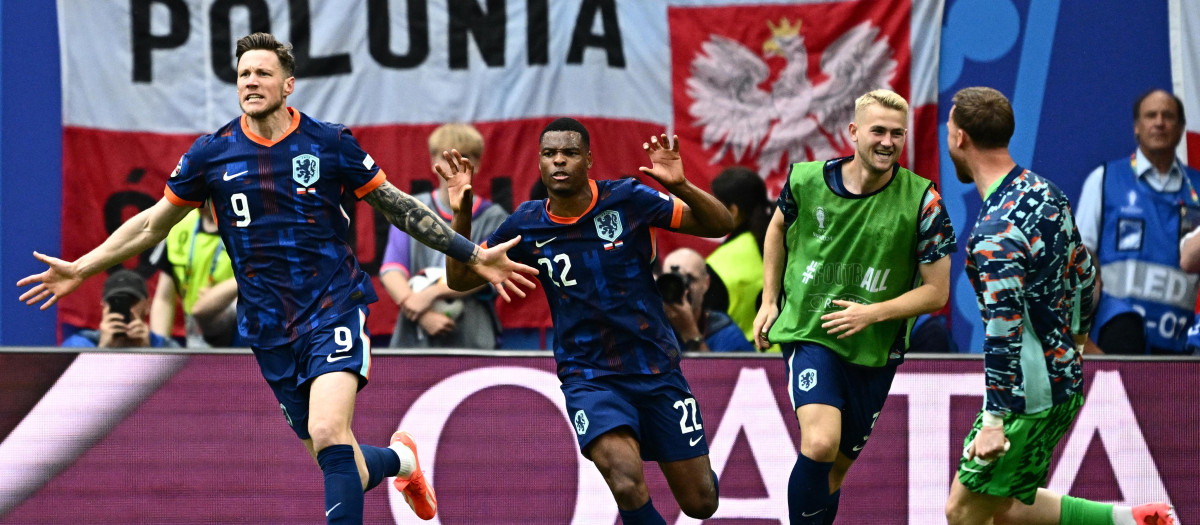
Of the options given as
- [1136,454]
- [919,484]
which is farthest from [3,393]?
[1136,454]

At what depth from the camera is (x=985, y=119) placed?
5699mm

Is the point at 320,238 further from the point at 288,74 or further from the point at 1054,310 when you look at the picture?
the point at 1054,310

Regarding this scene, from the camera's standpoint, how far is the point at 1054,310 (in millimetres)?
5609

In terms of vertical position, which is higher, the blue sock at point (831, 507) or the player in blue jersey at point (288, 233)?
the player in blue jersey at point (288, 233)

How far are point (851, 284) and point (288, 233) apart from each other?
2.69 meters

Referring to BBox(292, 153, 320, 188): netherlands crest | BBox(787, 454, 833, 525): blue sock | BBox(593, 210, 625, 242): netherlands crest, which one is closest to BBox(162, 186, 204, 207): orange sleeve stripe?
BBox(292, 153, 320, 188): netherlands crest

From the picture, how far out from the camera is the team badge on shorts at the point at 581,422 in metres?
6.38

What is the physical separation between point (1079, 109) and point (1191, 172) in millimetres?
1004

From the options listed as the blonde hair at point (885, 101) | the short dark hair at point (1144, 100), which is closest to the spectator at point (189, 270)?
the blonde hair at point (885, 101)

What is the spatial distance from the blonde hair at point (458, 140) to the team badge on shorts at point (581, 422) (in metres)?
3.27

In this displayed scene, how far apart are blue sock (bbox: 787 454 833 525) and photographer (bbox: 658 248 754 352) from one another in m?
1.65

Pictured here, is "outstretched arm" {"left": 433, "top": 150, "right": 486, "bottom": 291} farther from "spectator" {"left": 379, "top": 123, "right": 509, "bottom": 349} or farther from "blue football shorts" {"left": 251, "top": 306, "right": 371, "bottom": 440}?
"spectator" {"left": 379, "top": 123, "right": 509, "bottom": 349}

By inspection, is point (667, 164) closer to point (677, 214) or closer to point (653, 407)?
point (677, 214)

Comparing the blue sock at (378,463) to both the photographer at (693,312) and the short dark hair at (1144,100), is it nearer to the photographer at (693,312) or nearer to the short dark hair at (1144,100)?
the photographer at (693,312)
